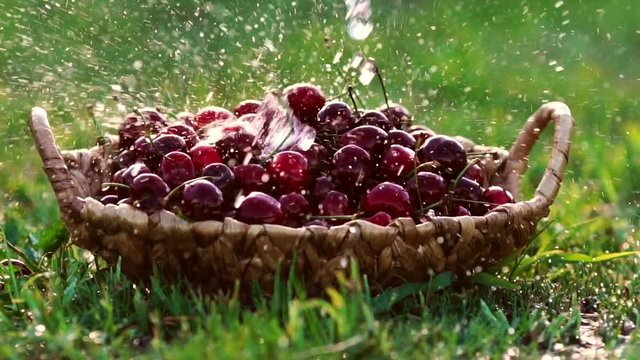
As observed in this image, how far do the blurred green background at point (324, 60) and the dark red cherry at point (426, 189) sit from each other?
4.41ft

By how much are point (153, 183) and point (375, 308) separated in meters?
0.45

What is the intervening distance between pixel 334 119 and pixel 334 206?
0.95 feet

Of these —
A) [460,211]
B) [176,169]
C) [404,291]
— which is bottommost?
[404,291]

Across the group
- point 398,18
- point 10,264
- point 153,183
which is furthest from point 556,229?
point 398,18

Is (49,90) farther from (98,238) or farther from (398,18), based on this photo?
(98,238)

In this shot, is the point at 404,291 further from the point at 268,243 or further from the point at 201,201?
the point at 201,201

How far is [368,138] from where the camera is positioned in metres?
1.98

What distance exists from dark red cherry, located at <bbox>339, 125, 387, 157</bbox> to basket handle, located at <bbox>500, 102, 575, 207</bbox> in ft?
1.04

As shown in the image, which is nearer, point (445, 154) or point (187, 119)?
point (445, 154)

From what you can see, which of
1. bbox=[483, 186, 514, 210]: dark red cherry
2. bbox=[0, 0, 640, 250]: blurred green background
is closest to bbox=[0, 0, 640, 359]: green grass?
bbox=[0, 0, 640, 250]: blurred green background

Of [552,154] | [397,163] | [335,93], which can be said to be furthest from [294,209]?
[335,93]

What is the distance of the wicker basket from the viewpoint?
67.1 inches

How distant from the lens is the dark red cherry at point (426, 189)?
1902 mm

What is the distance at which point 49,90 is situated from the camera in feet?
13.9
